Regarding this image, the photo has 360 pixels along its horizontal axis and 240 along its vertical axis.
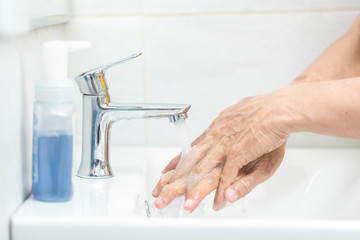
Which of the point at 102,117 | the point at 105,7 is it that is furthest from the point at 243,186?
the point at 105,7

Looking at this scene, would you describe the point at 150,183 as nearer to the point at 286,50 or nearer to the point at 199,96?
the point at 199,96

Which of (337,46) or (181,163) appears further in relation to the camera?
(337,46)

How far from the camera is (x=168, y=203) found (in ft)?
2.37

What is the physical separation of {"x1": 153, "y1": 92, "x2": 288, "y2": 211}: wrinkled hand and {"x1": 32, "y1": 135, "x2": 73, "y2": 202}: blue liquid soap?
0.58 ft

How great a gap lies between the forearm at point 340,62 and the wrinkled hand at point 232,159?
6.9 inches

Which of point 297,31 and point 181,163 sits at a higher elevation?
point 297,31

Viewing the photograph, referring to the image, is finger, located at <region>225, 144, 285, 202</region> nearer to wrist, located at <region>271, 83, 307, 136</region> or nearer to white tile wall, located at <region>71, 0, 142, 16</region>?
wrist, located at <region>271, 83, 307, 136</region>

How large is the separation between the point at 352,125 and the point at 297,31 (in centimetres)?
38

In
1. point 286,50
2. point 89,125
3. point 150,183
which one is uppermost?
point 286,50

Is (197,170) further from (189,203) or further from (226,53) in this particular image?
(226,53)

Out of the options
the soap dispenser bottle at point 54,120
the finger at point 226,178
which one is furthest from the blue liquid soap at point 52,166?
the finger at point 226,178

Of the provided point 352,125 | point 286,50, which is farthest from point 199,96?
point 352,125

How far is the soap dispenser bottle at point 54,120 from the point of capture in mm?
553

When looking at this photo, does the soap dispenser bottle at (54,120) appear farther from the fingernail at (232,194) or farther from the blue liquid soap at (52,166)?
the fingernail at (232,194)
